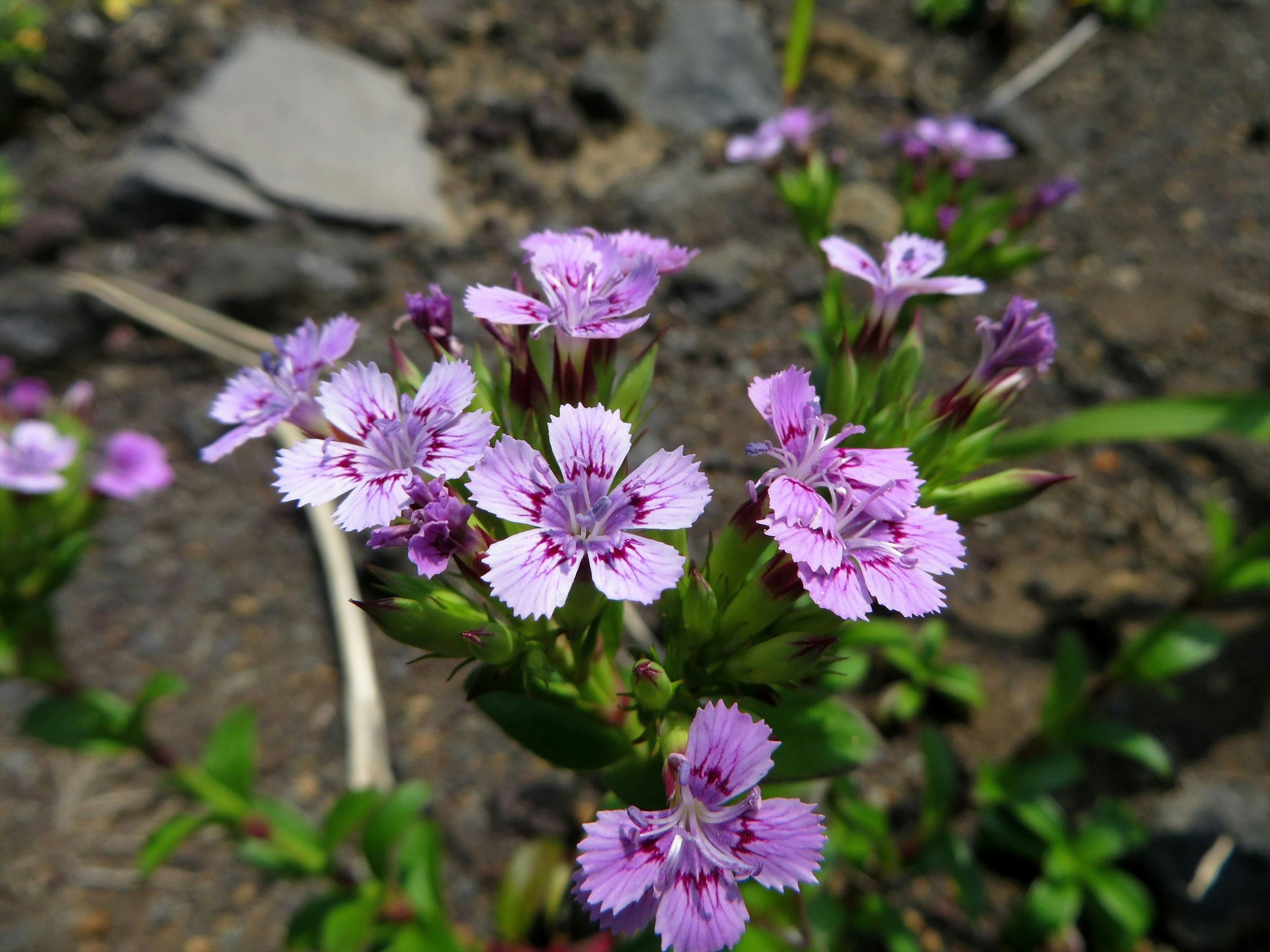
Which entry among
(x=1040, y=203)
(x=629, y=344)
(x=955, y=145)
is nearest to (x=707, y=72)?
(x=629, y=344)

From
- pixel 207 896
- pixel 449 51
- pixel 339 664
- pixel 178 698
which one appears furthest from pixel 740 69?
pixel 207 896

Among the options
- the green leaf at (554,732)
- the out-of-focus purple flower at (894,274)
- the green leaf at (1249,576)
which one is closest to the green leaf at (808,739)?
the green leaf at (554,732)

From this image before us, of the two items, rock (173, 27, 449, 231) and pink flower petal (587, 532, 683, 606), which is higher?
pink flower petal (587, 532, 683, 606)

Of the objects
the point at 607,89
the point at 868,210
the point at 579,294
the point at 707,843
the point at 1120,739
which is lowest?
the point at 1120,739

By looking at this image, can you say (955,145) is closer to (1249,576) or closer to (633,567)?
(1249,576)

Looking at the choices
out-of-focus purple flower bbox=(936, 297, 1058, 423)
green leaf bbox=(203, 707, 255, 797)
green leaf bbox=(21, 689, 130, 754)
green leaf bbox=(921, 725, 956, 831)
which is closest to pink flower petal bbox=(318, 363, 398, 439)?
out-of-focus purple flower bbox=(936, 297, 1058, 423)

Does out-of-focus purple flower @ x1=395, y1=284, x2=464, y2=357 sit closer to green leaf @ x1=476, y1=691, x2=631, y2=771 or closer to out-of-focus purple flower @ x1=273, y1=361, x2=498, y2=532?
out-of-focus purple flower @ x1=273, y1=361, x2=498, y2=532

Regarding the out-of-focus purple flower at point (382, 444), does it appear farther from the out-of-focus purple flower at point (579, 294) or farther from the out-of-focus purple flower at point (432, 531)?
the out-of-focus purple flower at point (579, 294)
